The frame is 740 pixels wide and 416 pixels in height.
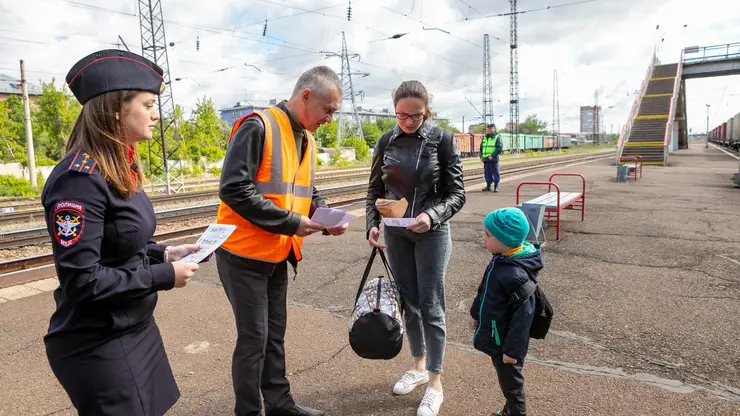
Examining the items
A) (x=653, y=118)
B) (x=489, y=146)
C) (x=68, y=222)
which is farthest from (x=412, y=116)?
(x=653, y=118)

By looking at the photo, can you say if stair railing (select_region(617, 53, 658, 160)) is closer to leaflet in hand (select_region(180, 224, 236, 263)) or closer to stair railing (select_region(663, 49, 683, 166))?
stair railing (select_region(663, 49, 683, 166))

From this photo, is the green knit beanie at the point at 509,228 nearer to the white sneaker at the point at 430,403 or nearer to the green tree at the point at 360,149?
the white sneaker at the point at 430,403


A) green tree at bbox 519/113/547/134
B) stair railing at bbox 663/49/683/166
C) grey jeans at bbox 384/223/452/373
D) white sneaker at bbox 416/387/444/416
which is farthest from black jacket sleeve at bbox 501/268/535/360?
green tree at bbox 519/113/547/134

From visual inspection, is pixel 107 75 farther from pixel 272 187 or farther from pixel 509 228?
pixel 509 228

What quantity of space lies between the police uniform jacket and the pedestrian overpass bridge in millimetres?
29983

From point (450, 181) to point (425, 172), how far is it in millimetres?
215

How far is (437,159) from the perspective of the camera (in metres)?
3.22

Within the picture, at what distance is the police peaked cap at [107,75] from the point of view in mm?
1723

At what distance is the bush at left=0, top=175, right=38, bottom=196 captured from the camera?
21016 mm

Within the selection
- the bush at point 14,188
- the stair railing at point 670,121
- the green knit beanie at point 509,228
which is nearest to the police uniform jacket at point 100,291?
the green knit beanie at point 509,228

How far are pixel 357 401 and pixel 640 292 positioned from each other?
3767 millimetres

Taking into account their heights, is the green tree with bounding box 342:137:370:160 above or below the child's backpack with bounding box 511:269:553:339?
above

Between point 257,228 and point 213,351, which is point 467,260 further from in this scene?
point 257,228

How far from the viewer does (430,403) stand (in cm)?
310
